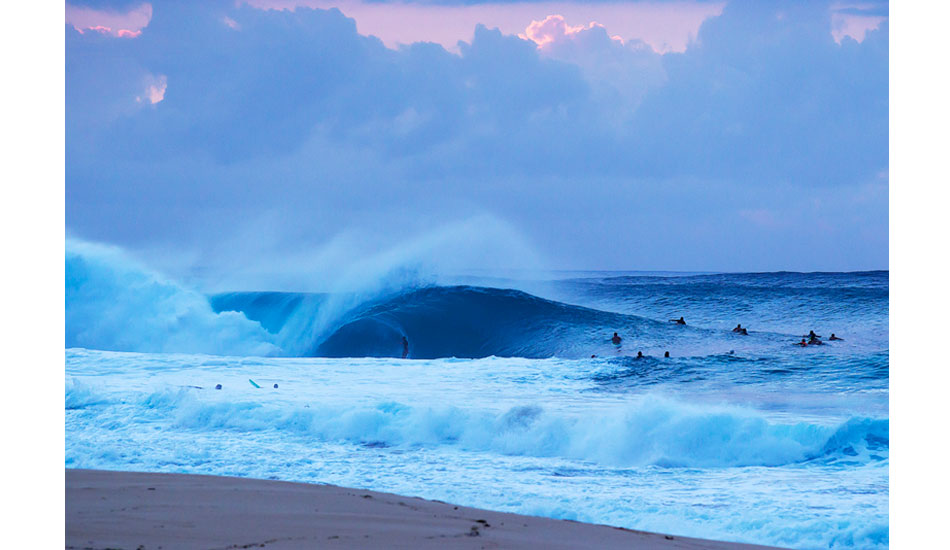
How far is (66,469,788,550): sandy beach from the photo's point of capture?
256 cm

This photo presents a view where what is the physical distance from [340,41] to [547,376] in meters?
5.02

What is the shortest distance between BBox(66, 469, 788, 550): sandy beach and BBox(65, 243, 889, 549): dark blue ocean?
51 centimetres

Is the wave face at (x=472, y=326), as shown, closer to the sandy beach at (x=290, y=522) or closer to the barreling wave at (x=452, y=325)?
the barreling wave at (x=452, y=325)

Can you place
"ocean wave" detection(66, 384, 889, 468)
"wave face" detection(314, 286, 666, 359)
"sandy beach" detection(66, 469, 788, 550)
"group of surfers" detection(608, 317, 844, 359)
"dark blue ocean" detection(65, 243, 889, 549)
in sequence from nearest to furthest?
1. "sandy beach" detection(66, 469, 788, 550)
2. "dark blue ocean" detection(65, 243, 889, 549)
3. "ocean wave" detection(66, 384, 889, 468)
4. "group of surfers" detection(608, 317, 844, 359)
5. "wave face" detection(314, 286, 666, 359)

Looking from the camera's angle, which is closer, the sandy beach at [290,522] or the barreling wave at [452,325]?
the sandy beach at [290,522]

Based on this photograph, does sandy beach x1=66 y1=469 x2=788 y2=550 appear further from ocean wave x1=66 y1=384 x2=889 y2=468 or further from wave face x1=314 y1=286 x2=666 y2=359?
wave face x1=314 y1=286 x2=666 y2=359

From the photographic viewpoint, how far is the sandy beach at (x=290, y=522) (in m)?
2.56

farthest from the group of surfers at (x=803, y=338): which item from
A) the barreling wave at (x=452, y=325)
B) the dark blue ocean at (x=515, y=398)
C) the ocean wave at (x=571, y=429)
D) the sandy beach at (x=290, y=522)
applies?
the sandy beach at (x=290, y=522)

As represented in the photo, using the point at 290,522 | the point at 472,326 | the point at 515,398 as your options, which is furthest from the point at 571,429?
the point at 472,326

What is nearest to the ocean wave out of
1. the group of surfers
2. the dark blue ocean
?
the dark blue ocean

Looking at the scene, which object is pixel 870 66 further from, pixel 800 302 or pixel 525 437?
pixel 800 302

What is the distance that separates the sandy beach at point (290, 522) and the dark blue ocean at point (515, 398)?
0.51 metres
